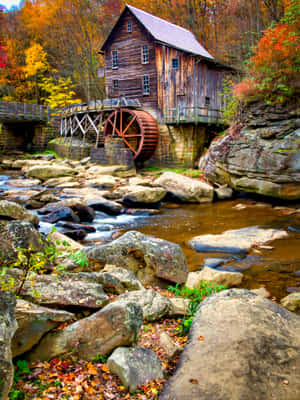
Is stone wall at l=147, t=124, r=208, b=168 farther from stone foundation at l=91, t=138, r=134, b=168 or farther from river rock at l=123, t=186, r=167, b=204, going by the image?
river rock at l=123, t=186, r=167, b=204

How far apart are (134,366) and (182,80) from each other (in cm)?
1825

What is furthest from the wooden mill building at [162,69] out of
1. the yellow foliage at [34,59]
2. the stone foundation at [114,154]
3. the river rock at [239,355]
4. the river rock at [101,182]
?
the river rock at [239,355]

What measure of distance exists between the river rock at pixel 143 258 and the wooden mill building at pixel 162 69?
1372cm

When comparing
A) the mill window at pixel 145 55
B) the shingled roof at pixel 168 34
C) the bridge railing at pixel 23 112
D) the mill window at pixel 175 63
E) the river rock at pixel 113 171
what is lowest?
the river rock at pixel 113 171

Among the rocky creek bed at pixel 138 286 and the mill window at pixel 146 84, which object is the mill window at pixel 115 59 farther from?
the rocky creek bed at pixel 138 286

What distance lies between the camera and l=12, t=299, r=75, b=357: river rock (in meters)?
2.38

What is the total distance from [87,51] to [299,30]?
2348cm

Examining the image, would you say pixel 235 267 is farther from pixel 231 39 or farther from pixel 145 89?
pixel 231 39

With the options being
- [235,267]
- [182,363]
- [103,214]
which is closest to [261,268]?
[235,267]

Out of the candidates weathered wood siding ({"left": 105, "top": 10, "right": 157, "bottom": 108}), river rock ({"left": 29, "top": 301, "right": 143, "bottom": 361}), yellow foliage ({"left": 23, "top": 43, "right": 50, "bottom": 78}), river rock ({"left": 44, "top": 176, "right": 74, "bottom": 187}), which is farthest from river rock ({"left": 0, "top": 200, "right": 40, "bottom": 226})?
yellow foliage ({"left": 23, "top": 43, "right": 50, "bottom": 78})

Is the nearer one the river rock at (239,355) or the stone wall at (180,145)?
the river rock at (239,355)

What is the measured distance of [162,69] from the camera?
1912cm

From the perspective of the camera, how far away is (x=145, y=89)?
66.2 ft

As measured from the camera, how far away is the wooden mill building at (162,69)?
18453 millimetres
